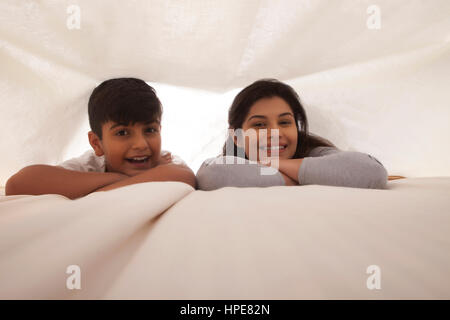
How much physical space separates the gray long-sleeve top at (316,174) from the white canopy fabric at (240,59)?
1.42 feet

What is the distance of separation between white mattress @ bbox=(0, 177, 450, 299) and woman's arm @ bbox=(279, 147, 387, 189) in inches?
9.1

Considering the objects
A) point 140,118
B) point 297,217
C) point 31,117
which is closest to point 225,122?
point 140,118

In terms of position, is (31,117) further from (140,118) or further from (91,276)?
(91,276)

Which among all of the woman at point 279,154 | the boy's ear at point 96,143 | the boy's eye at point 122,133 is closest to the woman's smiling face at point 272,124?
the woman at point 279,154

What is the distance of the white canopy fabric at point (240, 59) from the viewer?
0.63 meters

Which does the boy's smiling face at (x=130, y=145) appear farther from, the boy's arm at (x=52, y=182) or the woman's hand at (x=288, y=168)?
the woman's hand at (x=288, y=168)

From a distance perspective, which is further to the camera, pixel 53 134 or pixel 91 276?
pixel 53 134

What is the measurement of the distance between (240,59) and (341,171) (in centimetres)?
54

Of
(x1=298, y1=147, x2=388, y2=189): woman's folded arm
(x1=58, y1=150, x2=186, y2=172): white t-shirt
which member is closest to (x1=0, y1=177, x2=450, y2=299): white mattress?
(x1=298, y1=147, x2=388, y2=189): woman's folded arm

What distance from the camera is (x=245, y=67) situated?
842mm

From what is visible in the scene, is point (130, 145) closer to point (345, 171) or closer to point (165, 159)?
point (165, 159)

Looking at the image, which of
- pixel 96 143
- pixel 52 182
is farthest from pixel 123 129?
pixel 52 182

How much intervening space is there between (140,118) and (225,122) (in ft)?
1.37

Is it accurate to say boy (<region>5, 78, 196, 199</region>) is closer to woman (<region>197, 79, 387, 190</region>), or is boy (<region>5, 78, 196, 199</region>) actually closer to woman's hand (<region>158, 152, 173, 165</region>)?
woman's hand (<region>158, 152, 173, 165</region>)
